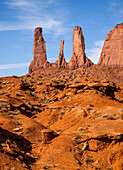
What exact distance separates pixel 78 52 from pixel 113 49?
819 inches

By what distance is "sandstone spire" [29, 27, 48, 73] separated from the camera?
5753 inches

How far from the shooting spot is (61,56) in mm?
142625

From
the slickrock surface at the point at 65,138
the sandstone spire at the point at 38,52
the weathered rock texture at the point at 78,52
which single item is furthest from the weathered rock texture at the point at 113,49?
the slickrock surface at the point at 65,138

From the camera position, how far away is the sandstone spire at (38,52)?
146 m

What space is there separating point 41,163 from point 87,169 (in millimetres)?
3261

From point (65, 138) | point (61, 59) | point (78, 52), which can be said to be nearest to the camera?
A: point (65, 138)

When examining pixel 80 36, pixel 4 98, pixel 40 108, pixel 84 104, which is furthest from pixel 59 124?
pixel 80 36

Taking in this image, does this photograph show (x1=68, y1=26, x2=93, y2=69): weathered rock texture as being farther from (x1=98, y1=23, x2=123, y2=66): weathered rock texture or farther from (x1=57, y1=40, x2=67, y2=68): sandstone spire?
(x1=98, y1=23, x2=123, y2=66): weathered rock texture

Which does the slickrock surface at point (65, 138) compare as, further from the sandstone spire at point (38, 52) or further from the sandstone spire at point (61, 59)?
the sandstone spire at point (38, 52)

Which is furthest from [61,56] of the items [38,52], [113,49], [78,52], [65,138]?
[65,138]

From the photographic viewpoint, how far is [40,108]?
36156 mm

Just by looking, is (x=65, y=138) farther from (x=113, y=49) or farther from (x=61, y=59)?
(x=61, y=59)

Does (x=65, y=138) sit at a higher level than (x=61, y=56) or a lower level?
lower

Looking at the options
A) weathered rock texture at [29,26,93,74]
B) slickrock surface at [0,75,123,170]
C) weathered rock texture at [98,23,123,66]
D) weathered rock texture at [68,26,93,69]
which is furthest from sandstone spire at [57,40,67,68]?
slickrock surface at [0,75,123,170]
